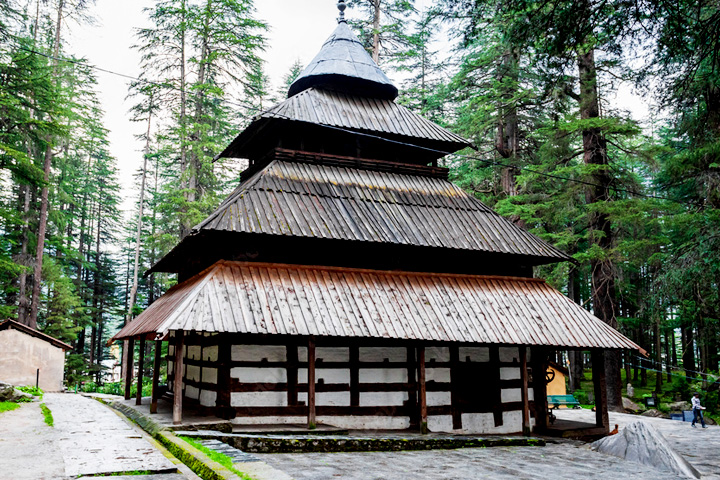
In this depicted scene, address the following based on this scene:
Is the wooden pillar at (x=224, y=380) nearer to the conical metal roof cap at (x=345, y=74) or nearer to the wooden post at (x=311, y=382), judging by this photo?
the wooden post at (x=311, y=382)

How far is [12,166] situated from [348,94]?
15168 mm

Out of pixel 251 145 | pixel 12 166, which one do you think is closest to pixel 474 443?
pixel 251 145

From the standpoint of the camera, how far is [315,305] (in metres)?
12.1

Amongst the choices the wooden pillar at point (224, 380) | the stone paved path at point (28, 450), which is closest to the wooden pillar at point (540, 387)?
the wooden pillar at point (224, 380)

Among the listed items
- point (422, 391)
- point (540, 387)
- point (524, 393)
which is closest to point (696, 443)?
point (540, 387)

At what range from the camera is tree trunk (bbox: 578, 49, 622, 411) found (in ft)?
68.0

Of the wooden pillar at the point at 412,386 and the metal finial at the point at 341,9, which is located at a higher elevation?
the metal finial at the point at 341,9

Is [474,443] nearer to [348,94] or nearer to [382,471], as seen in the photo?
[382,471]

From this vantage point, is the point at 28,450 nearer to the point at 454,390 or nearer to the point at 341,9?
the point at 454,390

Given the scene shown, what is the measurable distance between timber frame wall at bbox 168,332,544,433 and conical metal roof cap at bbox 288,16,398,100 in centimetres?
912

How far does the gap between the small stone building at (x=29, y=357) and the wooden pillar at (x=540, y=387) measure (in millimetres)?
24155

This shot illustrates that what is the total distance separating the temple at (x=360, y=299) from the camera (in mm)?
12070

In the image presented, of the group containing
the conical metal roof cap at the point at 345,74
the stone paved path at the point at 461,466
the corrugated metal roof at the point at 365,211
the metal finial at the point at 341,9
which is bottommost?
the stone paved path at the point at 461,466

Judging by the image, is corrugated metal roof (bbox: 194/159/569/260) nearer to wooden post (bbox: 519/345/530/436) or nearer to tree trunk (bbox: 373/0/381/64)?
wooden post (bbox: 519/345/530/436)
